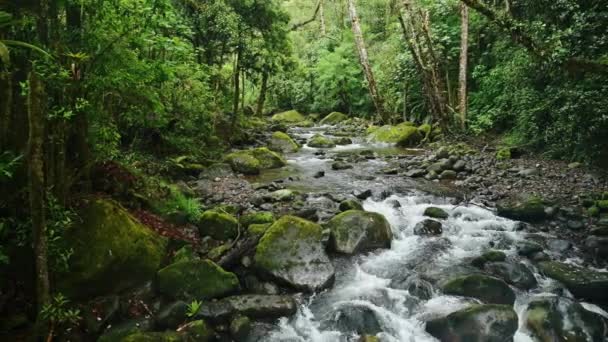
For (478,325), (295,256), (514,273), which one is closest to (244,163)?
(295,256)

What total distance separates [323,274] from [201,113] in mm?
6725

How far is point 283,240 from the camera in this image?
5.93 metres

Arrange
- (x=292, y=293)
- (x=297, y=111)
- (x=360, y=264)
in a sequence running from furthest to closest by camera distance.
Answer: (x=297, y=111), (x=360, y=264), (x=292, y=293)

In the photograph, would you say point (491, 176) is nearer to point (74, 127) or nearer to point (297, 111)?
point (74, 127)

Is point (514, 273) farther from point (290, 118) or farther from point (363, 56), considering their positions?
point (290, 118)

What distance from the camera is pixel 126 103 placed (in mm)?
6309

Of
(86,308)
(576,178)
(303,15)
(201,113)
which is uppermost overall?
(303,15)

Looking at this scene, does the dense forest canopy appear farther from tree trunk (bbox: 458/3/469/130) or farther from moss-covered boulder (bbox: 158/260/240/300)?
moss-covered boulder (bbox: 158/260/240/300)

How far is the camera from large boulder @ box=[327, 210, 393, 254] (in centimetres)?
649

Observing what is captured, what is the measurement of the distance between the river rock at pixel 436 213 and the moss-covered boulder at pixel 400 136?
881 cm

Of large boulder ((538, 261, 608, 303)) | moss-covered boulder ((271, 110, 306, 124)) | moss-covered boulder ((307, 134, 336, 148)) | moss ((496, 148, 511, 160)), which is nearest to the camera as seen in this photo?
large boulder ((538, 261, 608, 303))

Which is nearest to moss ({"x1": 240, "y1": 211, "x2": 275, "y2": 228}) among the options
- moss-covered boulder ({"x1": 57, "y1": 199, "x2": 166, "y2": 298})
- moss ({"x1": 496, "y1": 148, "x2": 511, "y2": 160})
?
moss-covered boulder ({"x1": 57, "y1": 199, "x2": 166, "y2": 298})

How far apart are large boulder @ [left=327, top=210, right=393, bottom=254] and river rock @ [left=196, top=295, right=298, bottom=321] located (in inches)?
67.2

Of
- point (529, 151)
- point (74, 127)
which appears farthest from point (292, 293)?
point (529, 151)
